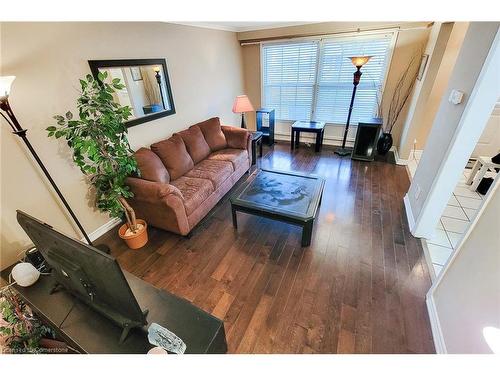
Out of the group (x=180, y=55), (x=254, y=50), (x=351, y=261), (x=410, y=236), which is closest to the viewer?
(x=351, y=261)

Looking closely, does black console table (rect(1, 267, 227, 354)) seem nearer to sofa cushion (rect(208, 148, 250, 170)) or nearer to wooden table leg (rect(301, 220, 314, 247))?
wooden table leg (rect(301, 220, 314, 247))

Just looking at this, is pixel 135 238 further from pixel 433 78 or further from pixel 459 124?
pixel 433 78

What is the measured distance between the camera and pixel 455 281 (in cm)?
132

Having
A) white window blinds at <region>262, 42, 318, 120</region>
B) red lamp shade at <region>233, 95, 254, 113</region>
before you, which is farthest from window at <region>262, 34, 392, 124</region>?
red lamp shade at <region>233, 95, 254, 113</region>

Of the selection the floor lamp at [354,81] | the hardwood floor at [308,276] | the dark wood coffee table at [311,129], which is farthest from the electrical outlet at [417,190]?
the dark wood coffee table at [311,129]

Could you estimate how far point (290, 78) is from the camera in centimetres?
439

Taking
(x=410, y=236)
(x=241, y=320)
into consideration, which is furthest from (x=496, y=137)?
(x=241, y=320)

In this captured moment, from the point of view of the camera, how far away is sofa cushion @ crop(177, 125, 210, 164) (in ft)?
9.79

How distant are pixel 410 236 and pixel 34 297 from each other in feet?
10.1

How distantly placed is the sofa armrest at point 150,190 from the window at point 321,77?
3514mm

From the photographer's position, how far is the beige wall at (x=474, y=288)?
0.99 metres

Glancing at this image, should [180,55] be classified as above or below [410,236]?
above
